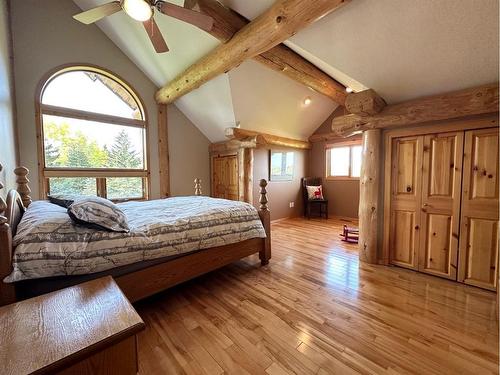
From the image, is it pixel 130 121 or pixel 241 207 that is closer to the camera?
pixel 241 207

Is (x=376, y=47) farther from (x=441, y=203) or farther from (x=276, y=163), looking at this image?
(x=276, y=163)

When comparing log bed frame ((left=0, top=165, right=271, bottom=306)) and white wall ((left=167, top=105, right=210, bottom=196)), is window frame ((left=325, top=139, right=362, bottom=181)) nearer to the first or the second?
white wall ((left=167, top=105, right=210, bottom=196))

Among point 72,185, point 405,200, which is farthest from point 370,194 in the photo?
point 72,185

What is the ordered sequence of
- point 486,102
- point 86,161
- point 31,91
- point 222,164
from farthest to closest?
point 222,164 → point 86,161 → point 31,91 → point 486,102

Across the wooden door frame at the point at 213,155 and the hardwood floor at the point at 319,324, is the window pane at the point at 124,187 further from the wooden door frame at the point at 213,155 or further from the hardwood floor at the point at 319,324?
the hardwood floor at the point at 319,324

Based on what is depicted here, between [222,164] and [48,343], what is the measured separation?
179 inches

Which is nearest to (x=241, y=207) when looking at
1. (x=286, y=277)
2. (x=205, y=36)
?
(x=286, y=277)

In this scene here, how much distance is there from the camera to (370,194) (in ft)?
8.87

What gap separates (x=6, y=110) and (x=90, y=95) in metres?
1.44

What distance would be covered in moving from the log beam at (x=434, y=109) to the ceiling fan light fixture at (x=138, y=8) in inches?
96.9

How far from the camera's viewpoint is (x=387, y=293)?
2.05 metres

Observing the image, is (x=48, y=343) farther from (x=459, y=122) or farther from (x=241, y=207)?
(x=459, y=122)

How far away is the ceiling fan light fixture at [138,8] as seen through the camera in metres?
1.78

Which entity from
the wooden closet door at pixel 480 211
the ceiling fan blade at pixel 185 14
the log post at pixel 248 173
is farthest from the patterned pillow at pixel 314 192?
the ceiling fan blade at pixel 185 14
